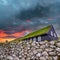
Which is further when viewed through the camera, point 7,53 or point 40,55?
point 7,53

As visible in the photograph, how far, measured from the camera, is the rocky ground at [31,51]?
1023 cm

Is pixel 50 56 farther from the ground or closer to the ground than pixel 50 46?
closer to the ground

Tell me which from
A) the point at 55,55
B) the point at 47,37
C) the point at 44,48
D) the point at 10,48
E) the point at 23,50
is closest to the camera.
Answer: the point at 55,55

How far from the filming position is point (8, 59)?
34.9 ft

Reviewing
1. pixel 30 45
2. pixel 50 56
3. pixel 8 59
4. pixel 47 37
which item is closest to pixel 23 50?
pixel 30 45

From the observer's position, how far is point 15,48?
12141mm

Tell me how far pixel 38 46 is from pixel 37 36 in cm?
2691

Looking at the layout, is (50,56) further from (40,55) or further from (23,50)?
(23,50)

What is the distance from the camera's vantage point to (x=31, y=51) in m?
11.0

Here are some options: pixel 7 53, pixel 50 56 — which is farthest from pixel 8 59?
pixel 50 56

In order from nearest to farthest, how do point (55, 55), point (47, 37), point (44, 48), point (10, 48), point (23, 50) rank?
point (55, 55), point (44, 48), point (23, 50), point (10, 48), point (47, 37)

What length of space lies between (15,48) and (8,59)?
63.9 inches

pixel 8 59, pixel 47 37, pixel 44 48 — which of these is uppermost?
pixel 47 37

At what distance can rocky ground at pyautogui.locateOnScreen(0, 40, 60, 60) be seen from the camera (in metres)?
10.2
